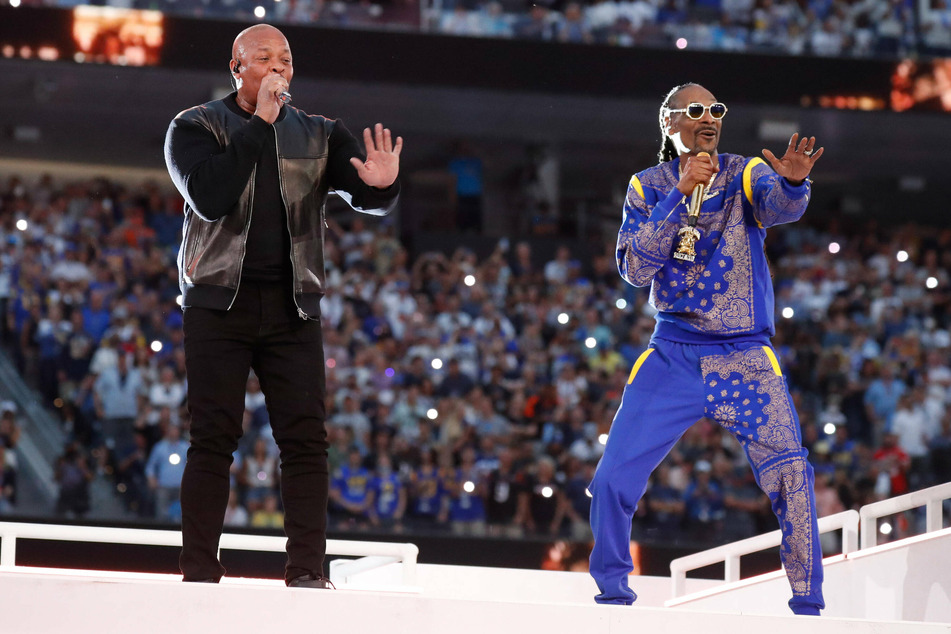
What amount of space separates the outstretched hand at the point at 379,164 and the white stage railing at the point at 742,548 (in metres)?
2.03

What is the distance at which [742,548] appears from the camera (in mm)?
4613

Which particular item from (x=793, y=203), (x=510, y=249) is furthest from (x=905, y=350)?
(x=793, y=203)

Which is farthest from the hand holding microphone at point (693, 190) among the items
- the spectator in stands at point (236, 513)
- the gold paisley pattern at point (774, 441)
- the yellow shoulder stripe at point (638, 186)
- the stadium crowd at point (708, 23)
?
the stadium crowd at point (708, 23)

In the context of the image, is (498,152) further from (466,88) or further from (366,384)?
(366,384)

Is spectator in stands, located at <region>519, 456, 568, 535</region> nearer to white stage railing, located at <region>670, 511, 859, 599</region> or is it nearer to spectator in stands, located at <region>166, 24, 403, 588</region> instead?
white stage railing, located at <region>670, 511, 859, 599</region>

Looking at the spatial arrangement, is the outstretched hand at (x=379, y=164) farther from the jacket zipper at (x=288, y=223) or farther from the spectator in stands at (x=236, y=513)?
the spectator in stands at (x=236, y=513)

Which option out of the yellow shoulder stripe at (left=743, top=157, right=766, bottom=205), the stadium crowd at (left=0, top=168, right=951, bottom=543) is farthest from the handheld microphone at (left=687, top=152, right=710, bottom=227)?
the stadium crowd at (left=0, top=168, right=951, bottom=543)

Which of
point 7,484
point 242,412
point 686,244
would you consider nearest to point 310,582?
point 242,412

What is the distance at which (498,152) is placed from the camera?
13.9 meters

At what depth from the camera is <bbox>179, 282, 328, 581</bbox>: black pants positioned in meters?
3.07

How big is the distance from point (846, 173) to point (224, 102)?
41.2 feet

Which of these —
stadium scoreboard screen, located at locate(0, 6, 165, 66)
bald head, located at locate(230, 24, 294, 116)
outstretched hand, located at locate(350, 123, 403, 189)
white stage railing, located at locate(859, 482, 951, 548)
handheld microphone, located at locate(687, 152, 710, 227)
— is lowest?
white stage railing, located at locate(859, 482, 951, 548)

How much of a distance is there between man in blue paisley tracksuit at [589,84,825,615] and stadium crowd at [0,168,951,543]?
4.53 meters

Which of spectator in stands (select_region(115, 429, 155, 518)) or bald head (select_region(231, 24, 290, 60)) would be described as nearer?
bald head (select_region(231, 24, 290, 60))
